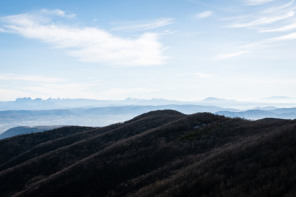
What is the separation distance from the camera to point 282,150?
1355 cm

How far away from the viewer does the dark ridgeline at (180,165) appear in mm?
11828

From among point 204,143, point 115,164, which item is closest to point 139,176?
point 115,164

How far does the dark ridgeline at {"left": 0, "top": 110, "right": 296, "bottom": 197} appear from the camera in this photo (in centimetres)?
1183

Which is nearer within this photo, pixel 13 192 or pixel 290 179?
pixel 290 179

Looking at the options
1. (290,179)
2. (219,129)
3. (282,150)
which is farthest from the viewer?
(219,129)

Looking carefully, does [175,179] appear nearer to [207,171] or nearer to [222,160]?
[207,171]

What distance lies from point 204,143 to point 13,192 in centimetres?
2001

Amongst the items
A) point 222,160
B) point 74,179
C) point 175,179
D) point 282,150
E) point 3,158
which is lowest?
point 3,158

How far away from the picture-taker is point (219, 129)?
27.4 m

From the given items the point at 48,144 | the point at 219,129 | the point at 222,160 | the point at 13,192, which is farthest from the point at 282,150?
the point at 48,144

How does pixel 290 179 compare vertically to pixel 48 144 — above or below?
above

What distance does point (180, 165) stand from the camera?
19.2m

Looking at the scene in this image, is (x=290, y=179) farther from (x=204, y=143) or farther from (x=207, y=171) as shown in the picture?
(x=204, y=143)

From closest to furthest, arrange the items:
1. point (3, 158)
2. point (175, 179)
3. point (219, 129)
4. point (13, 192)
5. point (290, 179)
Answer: point (290, 179) < point (175, 179) < point (13, 192) < point (219, 129) < point (3, 158)
